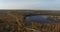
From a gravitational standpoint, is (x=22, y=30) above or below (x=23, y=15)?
below

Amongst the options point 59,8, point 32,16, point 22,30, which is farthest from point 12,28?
point 59,8

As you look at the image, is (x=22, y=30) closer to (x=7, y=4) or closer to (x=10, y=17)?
(x=10, y=17)

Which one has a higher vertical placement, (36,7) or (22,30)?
(36,7)

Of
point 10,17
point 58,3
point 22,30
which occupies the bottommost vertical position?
point 22,30

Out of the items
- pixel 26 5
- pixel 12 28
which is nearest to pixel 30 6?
pixel 26 5

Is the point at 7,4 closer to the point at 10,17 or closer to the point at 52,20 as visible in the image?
the point at 10,17

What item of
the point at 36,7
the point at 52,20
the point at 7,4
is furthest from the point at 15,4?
the point at 52,20

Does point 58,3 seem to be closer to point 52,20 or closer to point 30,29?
point 52,20
